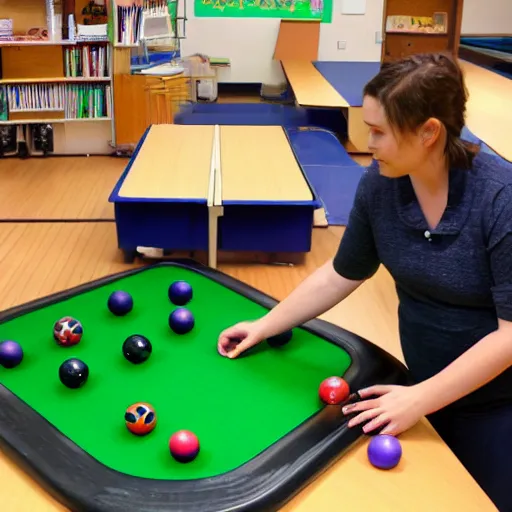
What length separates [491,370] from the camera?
3.48ft

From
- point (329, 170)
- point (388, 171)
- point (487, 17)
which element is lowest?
point (329, 170)

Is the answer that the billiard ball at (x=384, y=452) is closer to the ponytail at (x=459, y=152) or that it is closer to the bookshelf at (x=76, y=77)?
the ponytail at (x=459, y=152)

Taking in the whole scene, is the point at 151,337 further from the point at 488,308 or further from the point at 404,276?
the point at 488,308

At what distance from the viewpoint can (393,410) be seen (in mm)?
1088

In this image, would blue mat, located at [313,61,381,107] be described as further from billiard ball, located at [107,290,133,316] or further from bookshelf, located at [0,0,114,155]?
billiard ball, located at [107,290,133,316]

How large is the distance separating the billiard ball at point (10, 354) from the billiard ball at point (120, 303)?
25 cm

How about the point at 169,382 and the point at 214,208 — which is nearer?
the point at 169,382

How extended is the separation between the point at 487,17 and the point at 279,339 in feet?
25.8

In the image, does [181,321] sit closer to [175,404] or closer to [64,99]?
[175,404]

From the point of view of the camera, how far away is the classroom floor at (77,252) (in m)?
2.69

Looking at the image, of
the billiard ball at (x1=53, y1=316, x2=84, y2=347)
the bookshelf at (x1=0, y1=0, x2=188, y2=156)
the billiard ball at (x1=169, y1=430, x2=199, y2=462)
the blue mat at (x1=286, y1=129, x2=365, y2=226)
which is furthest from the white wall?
the billiard ball at (x1=169, y1=430, x2=199, y2=462)

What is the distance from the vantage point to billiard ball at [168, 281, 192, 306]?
1540 millimetres

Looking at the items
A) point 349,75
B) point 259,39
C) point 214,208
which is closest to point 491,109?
point 214,208

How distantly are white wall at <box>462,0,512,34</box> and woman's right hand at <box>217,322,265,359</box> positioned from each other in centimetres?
765
